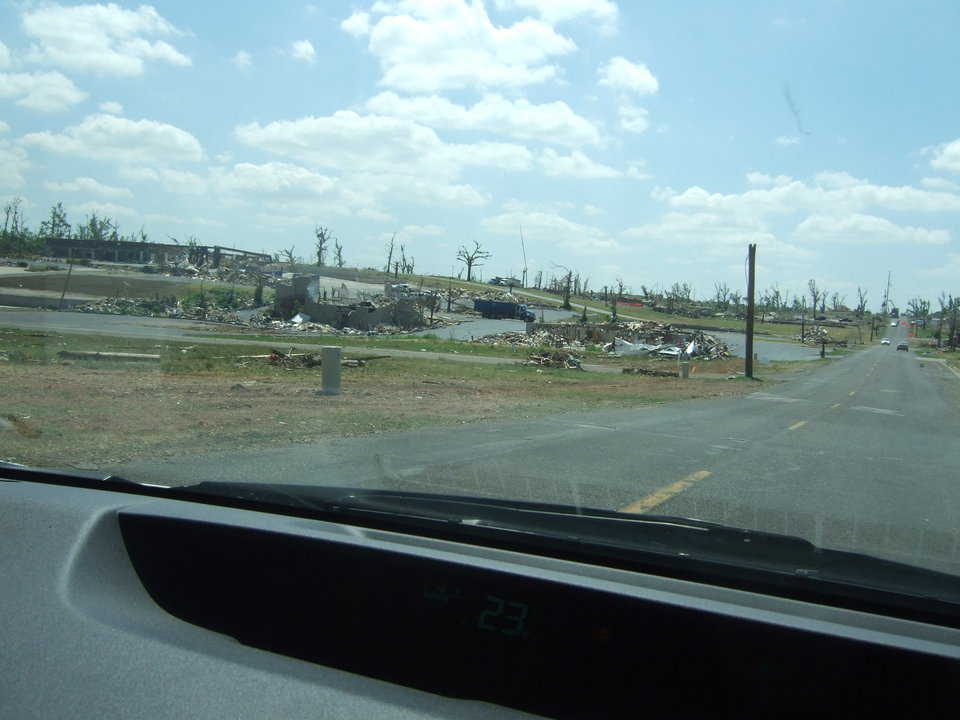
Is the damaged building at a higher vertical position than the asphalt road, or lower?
higher

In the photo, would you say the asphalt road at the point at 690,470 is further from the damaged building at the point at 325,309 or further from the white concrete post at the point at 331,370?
the damaged building at the point at 325,309

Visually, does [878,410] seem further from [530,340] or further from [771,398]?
[530,340]

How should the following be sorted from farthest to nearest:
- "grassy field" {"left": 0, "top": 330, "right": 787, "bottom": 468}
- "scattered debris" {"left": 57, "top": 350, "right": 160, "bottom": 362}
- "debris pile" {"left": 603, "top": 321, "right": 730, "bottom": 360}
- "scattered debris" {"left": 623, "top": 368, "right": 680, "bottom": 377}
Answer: "debris pile" {"left": 603, "top": 321, "right": 730, "bottom": 360} < "scattered debris" {"left": 623, "top": 368, "right": 680, "bottom": 377} < "scattered debris" {"left": 57, "top": 350, "right": 160, "bottom": 362} < "grassy field" {"left": 0, "top": 330, "right": 787, "bottom": 468}

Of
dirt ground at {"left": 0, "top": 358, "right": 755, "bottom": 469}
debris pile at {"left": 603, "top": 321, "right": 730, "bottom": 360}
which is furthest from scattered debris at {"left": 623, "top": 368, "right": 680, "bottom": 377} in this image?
debris pile at {"left": 603, "top": 321, "right": 730, "bottom": 360}

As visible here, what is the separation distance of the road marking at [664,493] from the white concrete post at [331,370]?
10494 millimetres

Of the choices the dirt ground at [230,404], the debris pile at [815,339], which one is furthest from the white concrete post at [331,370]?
the debris pile at [815,339]

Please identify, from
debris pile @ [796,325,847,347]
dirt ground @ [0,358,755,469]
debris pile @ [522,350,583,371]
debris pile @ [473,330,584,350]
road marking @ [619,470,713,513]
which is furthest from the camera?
debris pile @ [796,325,847,347]

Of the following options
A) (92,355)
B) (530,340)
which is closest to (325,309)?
(530,340)

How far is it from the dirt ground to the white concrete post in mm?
358

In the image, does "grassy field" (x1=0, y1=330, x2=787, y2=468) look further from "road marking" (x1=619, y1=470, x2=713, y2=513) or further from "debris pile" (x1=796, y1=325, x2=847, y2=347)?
"debris pile" (x1=796, y1=325, x2=847, y2=347)

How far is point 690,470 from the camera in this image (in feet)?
34.0

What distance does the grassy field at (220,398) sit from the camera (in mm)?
10828

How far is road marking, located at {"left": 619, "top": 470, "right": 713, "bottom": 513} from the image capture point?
7.56m

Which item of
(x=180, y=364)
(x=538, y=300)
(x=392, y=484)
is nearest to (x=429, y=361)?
(x=180, y=364)
